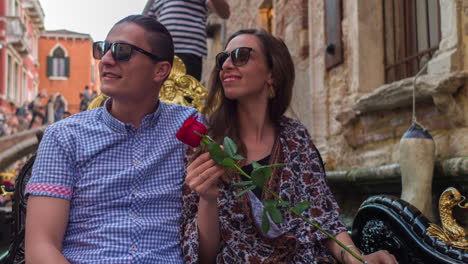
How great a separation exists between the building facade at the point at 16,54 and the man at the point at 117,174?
83.1 feet

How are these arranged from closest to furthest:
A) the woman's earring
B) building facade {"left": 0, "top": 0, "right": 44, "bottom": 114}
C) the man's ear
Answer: the man's ear, the woman's earring, building facade {"left": 0, "top": 0, "right": 44, "bottom": 114}

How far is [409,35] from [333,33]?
2.99ft

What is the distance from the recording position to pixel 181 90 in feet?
10.8

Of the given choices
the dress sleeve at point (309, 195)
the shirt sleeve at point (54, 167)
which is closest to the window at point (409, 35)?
the dress sleeve at point (309, 195)

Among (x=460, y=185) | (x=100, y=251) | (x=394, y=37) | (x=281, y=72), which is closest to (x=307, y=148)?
(x=281, y=72)

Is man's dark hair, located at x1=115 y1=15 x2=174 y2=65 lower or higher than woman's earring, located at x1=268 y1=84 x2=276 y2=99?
higher

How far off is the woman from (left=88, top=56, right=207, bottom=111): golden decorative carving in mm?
847

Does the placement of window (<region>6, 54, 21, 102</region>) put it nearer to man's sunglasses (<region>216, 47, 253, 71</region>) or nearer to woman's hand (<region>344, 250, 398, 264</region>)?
man's sunglasses (<region>216, 47, 253, 71</region>)

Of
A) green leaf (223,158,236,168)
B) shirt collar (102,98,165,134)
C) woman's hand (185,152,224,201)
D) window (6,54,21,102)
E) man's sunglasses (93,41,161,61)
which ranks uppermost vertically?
window (6,54,21,102)

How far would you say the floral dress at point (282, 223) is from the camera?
2014 mm

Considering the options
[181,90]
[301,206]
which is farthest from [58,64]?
[301,206]

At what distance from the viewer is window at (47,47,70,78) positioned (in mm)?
40281

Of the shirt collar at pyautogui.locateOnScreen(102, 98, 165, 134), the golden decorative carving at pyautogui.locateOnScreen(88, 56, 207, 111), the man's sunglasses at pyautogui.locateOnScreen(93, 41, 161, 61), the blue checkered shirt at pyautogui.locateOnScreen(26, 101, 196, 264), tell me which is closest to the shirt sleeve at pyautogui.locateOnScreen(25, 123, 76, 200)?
the blue checkered shirt at pyautogui.locateOnScreen(26, 101, 196, 264)

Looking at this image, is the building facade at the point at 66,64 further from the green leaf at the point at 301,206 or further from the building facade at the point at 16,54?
the green leaf at the point at 301,206
